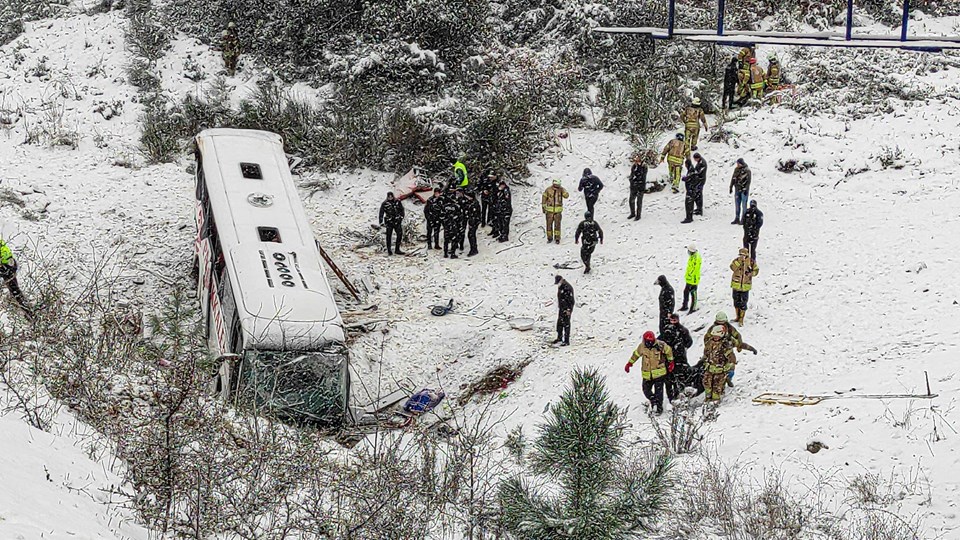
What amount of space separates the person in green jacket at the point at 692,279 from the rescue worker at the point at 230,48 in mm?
15506

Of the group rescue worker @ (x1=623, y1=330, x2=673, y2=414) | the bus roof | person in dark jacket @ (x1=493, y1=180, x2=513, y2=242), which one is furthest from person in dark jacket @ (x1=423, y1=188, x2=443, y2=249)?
rescue worker @ (x1=623, y1=330, x2=673, y2=414)

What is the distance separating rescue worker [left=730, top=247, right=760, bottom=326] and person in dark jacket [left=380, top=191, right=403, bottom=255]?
24.7ft

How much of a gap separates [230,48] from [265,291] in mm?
15415

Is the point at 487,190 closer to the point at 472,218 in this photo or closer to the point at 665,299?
the point at 472,218

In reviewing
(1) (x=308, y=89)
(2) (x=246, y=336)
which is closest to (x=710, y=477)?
(2) (x=246, y=336)

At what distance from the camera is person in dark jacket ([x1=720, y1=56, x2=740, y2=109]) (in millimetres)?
24891

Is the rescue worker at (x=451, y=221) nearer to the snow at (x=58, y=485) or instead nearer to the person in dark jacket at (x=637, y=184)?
the person in dark jacket at (x=637, y=184)

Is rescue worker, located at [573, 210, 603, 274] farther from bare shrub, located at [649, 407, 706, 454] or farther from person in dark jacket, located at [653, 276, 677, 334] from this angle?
bare shrub, located at [649, 407, 706, 454]

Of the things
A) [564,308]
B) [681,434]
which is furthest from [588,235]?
[681,434]

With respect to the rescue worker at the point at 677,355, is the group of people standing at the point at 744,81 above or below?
above

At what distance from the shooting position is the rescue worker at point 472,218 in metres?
21.4

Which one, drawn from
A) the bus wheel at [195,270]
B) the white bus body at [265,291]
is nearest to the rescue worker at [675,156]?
the white bus body at [265,291]

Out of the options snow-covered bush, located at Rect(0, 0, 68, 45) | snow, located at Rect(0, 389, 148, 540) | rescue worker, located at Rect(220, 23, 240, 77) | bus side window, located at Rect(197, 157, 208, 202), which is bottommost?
snow, located at Rect(0, 389, 148, 540)

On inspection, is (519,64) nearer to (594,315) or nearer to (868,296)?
(594,315)
